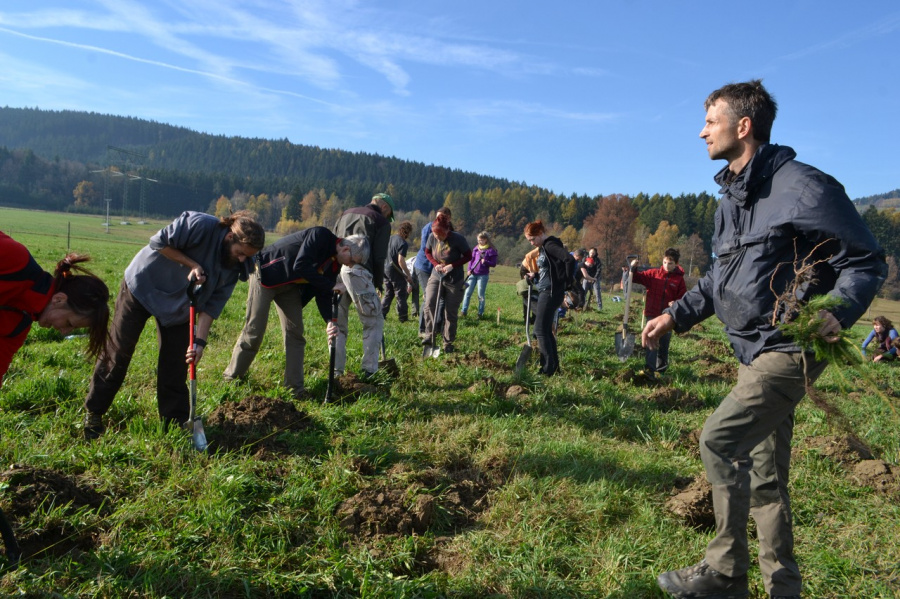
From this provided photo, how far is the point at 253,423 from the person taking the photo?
500cm

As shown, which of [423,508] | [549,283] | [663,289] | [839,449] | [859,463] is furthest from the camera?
[663,289]

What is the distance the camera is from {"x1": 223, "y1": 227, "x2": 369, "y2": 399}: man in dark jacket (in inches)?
233

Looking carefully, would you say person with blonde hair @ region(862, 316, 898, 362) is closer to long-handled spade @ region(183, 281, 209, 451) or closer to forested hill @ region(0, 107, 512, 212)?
long-handled spade @ region(183, 281, 209, 451)

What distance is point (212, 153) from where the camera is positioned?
16975cm

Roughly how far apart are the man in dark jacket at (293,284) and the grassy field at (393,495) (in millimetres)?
289

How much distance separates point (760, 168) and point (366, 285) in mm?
4658

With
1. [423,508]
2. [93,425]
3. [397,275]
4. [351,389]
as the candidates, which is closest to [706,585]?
[423,508]

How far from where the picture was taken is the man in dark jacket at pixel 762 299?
106 inches

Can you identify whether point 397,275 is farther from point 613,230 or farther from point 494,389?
point 613,230

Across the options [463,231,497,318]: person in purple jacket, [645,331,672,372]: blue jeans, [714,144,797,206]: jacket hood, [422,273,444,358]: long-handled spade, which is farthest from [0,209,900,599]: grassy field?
[463,231,497,318]: person in purple jacket

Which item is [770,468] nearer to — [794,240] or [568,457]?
[794,240]

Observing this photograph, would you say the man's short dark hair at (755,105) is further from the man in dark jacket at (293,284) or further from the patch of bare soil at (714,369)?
the patch of bare soil at (714,369)

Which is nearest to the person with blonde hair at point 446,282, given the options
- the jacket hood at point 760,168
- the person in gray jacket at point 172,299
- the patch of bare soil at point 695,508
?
the person in gray jacket at point 172,299

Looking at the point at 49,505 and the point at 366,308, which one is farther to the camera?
the point at 366,308
